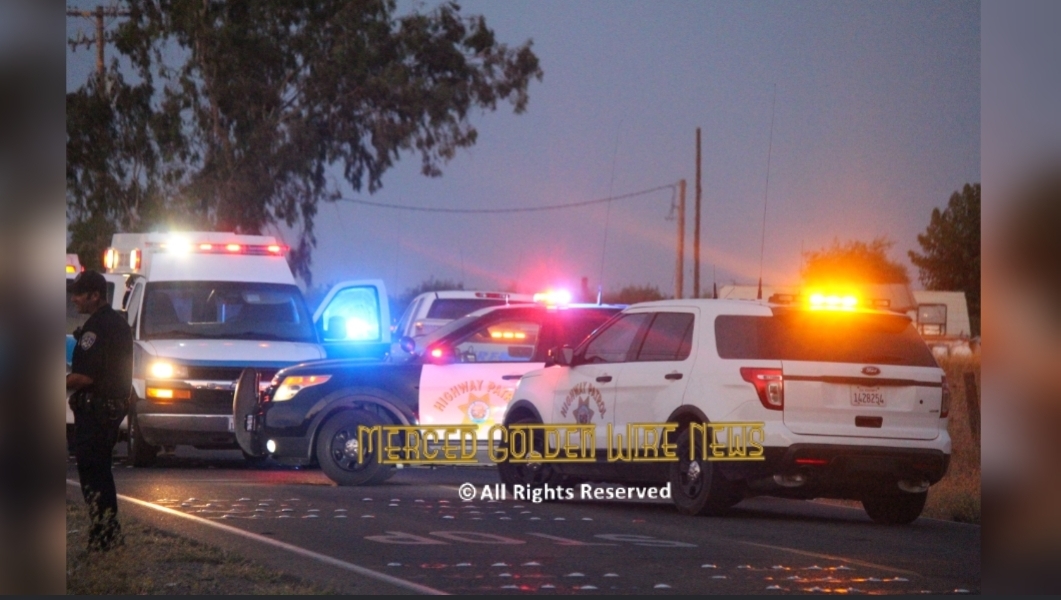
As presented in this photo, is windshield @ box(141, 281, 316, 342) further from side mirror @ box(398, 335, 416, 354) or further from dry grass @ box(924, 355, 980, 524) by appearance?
dry grass @ box(924, 355, 980, 524)

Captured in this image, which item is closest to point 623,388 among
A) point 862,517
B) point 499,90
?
point 862,517

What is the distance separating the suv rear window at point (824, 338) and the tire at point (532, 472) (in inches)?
101

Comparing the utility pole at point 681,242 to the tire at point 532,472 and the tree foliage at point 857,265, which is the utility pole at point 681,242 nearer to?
the tire at point 532,472

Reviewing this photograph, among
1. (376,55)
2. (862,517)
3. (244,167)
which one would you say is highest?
(376,55)

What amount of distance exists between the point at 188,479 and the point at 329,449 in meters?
1.84

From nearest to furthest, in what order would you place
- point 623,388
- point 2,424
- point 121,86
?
1. point 2,424
2. point 623,388
3. point 121,86

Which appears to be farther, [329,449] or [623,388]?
[329,449]

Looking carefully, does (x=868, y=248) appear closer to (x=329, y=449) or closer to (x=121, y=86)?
(x=121, y=86)

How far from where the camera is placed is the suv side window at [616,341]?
49.0 feet

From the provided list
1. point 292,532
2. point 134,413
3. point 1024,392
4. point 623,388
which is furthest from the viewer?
point 134,413

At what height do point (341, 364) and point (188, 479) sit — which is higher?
point (341, 364)

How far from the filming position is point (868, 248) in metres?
96.6

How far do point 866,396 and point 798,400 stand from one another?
554mm

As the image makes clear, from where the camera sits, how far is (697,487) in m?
14.1
